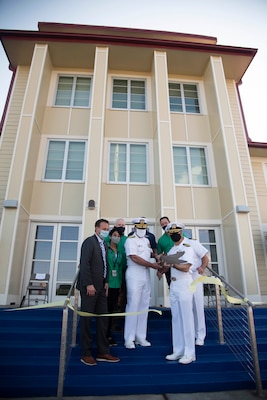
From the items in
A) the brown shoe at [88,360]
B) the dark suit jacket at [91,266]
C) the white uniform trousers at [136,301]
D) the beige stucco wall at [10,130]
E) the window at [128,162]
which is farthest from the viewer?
the window at [128,162]

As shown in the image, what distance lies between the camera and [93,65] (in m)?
11.3

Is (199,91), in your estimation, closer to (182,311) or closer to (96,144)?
(96,144)

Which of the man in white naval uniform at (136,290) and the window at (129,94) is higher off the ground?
the window at (129,94)

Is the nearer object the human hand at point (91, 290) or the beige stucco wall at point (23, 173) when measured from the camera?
the human hand at point (91, 290)

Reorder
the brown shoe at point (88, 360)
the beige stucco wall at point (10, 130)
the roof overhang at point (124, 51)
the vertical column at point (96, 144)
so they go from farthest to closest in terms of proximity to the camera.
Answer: the roof overhang at point (124, 51), the beige stucco wall at point (10, 130), the vertical column at point (96, 144), the brown shoe at point (88, 360)

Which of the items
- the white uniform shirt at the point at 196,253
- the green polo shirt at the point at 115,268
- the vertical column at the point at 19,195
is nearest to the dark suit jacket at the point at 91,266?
the green polo shirt at the point at 115,268

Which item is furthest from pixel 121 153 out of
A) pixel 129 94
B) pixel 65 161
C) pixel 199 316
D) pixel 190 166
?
pixel 199 316

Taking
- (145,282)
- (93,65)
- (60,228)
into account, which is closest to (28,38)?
(93,65)

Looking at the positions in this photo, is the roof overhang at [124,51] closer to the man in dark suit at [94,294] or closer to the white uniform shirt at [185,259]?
the man in dark suit at [94,294]

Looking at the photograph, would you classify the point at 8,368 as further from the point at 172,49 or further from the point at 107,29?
the point at 107,29

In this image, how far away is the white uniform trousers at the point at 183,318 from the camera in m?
3.87

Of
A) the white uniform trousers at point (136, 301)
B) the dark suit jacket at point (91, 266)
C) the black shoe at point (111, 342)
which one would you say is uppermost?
the dark suit jacket at point (91, 266)

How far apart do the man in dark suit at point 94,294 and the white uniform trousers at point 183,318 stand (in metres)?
0.94

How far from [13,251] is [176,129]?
720cm
